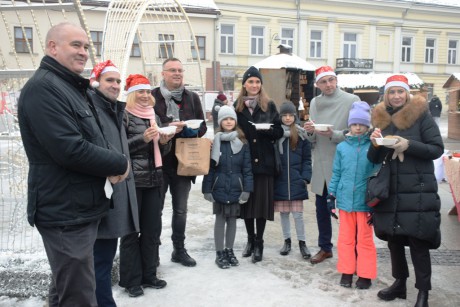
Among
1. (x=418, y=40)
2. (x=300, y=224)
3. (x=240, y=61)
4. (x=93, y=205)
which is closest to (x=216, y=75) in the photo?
(x=240, y=61)

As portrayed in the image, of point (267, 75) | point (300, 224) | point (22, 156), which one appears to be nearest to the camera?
point (22, 156)

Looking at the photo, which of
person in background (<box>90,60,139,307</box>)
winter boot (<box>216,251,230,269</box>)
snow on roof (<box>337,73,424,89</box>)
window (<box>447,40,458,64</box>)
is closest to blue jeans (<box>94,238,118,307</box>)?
person in background (<box>90,60,139,307</box>)

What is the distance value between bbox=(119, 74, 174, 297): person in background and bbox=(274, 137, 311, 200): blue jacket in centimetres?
133

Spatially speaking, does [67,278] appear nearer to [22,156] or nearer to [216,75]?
[22,156]

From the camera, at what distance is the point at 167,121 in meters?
4.11

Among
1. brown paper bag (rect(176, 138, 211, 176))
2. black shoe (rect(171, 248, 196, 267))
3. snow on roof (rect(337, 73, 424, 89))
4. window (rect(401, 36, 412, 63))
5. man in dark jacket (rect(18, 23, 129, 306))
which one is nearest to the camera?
man in dark jacket (rect(18, 23, 129, 306))

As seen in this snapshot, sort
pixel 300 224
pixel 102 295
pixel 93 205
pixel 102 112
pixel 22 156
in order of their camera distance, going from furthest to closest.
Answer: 1. pixel 300 224
2. pixel 22 156
3. pixel 102 295
4. pixel 102 112
5. pixel 93 205

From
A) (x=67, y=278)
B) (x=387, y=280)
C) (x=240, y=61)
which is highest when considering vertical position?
(x=240, y=61)

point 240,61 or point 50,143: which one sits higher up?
point 240,61

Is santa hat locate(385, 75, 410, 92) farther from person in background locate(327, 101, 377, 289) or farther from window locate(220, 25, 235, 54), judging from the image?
window locate(220, 25, 235, 54)

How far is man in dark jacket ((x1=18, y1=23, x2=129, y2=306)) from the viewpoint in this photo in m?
2.17

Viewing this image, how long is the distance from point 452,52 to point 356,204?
1565 inches

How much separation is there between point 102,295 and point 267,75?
304 inches

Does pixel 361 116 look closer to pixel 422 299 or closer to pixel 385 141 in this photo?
pixel 385 141
